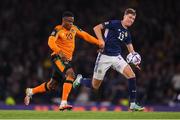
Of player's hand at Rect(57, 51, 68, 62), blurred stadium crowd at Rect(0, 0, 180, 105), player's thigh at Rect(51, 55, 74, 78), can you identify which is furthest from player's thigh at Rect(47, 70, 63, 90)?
blurred stadium crowd at Rect(0, 0, 180, 105)

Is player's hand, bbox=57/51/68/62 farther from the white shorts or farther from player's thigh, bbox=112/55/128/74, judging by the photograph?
player's thigh, bbox=112/55/128/74

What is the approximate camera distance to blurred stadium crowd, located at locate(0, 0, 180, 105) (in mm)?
22281

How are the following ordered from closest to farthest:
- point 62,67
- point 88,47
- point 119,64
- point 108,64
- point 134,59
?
point 62,67 → point 134,59 → point 119,64 → point 108,64 → point 88,47

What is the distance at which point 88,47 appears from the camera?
80.2ft

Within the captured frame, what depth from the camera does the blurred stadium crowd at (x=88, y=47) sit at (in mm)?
22281

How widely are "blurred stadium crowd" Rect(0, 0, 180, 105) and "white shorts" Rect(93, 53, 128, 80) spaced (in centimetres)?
562

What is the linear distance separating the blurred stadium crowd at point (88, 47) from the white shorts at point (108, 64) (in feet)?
18.4

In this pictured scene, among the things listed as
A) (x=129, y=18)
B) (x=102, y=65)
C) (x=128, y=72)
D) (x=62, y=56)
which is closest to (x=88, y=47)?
(x=102, y=65)

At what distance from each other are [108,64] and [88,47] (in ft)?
28.1

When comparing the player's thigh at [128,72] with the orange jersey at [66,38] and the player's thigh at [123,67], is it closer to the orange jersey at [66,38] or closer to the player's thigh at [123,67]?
the player's thigh at [123,67]

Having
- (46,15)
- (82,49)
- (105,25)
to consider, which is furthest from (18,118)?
(46,15)

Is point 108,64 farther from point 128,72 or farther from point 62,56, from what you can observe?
point 62,56

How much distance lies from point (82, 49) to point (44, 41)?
1534 mm

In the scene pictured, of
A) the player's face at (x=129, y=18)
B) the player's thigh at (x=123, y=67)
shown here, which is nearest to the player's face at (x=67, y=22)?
the player's face at (x=129, y=18)
